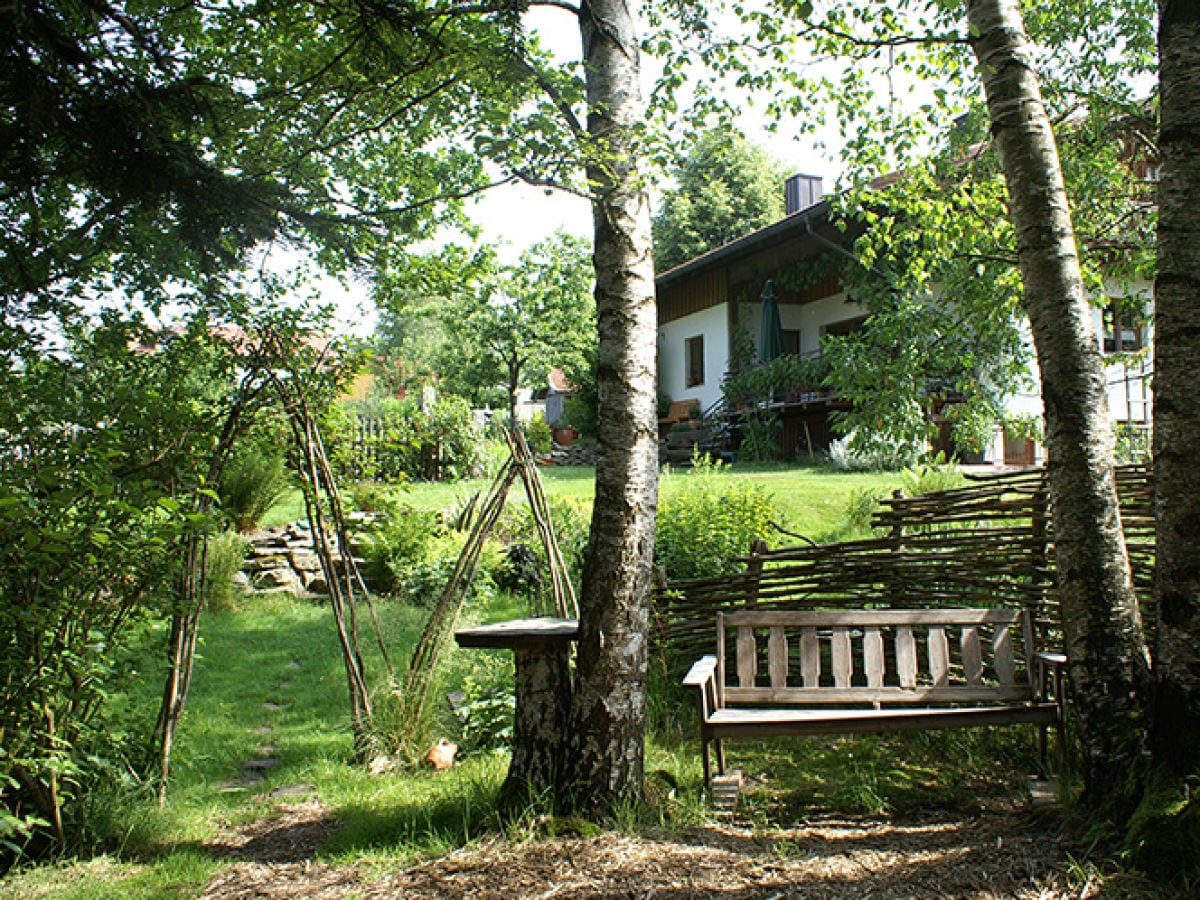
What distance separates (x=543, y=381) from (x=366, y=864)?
91.6 ft

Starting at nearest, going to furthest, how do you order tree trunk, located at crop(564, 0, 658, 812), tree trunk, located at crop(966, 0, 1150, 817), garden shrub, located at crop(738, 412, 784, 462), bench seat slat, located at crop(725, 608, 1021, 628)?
tree trunk, located at crop(966, 0, 1150, 817), tree trunk, located at crop(564, 0, 658, 812), bench seat slat, located at crop(725, 608, 1021, 628), garden shrub, located at crop(738, 412, 784, 462)

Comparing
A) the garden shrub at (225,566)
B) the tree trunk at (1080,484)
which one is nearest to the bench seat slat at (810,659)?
the tree trunk at (1080,484)

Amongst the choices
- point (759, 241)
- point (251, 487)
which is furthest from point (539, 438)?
point (251, 487)

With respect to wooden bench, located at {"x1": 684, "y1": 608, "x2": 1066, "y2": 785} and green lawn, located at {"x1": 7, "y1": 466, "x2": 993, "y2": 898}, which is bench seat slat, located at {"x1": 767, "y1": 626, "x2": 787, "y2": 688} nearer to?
wooden bench, located at {"x1": 684, "y1": 608, "x2": 1066, "y2": 785}

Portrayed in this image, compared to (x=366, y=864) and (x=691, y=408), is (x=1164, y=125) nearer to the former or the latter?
(x=366, y=864)

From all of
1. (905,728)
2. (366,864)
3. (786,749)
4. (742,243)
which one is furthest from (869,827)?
(742,243)

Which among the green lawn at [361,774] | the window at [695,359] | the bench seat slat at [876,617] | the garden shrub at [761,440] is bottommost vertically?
the green lawn at [361,774]

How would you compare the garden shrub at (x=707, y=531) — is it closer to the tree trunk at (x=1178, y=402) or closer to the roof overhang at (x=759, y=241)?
the tree trunk at (x=1178, y=402)

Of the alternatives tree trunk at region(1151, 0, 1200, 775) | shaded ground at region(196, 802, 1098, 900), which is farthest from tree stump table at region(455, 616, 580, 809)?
tree trunk at region(1151, 0, 1200, 775)

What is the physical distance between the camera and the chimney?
898 inches

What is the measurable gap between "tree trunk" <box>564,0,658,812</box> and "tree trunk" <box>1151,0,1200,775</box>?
181 centimetres

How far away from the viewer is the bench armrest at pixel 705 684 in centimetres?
379

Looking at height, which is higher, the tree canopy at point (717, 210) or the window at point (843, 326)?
the tree canopy at point (717, 210)

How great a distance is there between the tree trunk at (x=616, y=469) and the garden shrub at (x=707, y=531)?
278 centimetres
